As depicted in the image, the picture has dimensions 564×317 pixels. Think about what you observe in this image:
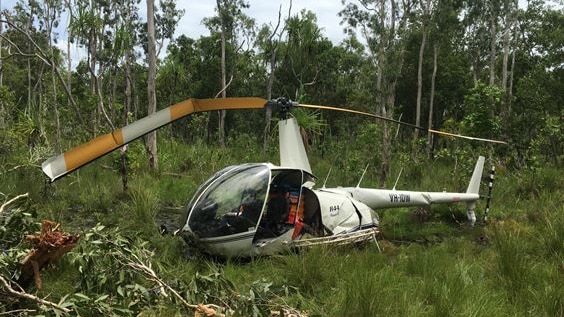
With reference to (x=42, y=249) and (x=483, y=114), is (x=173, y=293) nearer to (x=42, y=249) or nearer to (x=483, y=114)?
(x=42, y=249)

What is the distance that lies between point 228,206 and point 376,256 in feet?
6.06

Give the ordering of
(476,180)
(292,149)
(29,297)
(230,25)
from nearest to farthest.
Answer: (29,297) → (292,149) → (476,180) → (230,25)

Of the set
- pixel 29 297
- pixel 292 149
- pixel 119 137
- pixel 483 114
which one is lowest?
pixel 29 297

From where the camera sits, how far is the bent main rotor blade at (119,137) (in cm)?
432

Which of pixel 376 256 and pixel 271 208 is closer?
pixel 376 256

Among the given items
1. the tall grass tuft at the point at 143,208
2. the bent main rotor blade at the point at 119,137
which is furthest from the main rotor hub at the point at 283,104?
the tall grass tuft at the point at 143,208

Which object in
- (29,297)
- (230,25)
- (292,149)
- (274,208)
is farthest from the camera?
(230,25)

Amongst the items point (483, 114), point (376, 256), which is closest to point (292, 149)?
point (376, 256)

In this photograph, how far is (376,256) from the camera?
6078mm

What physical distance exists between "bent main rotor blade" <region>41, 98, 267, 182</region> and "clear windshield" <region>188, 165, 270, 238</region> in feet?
4.39

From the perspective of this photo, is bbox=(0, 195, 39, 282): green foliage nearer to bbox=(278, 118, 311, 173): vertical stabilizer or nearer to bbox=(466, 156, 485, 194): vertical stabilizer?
bbox=(278, 118, 311, 173): vertical stabilizer

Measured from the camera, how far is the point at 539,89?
23594 millimetres

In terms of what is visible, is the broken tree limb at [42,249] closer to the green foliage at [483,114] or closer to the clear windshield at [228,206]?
the clear windshield at [228,206]

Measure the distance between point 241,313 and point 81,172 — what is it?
9083 millimetres
